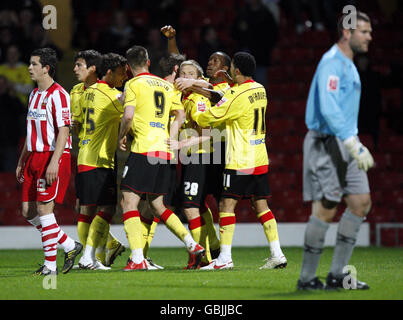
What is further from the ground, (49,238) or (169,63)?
(169,63)

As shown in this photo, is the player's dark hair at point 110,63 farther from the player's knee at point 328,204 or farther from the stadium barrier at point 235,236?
the stadium barrier at point 235,236

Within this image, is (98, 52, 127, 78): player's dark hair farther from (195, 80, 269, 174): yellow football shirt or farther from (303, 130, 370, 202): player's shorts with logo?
(303, 130, 370, 202): player's shorts with logo

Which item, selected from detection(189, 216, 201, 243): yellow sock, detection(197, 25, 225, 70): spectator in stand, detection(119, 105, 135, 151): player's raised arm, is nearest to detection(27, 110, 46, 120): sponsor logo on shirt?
detection(119, 105, 135, 151): player's raised arm

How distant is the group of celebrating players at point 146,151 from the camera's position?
298 inches

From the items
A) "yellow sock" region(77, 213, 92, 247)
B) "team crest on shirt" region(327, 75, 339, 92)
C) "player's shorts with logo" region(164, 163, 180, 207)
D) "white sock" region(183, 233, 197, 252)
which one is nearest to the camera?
"team crest on shirt" region(327, 75, 339, 92)

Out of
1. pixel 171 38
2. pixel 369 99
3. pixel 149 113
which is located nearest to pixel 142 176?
pixel 149 113

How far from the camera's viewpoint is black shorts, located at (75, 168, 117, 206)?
8344mm

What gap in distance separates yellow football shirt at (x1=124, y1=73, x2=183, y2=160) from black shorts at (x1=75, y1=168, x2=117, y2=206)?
2.39 ft

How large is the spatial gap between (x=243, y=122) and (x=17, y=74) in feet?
24.7

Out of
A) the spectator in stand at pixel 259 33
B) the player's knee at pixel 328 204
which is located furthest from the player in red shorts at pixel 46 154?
the spectator in stand at pixel 259 33

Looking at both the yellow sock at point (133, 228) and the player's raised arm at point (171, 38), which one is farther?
the player's raised arm at point (171, 38)

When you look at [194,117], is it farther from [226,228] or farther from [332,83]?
[332,83]

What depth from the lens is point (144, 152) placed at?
774 cm
